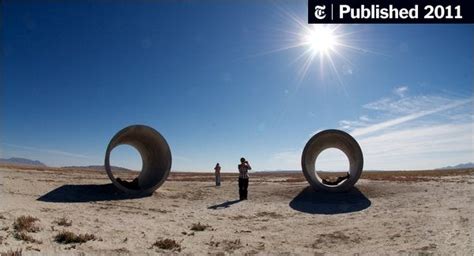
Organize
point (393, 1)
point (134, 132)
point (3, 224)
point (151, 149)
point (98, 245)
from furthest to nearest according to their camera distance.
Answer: point (151, 149)
point (134, 132)
point (393, 1)
point (3, 224)
point (98, 245)

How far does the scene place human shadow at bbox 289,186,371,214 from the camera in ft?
45.0

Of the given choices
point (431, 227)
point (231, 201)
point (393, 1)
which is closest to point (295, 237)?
point (431, 227)

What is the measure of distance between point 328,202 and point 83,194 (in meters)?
9.47

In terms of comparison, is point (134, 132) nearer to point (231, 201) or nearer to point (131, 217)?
point (231, 201)

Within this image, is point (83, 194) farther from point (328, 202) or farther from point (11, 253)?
point (328, 202)

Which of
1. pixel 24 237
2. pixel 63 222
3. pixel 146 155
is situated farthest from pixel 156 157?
pixel 24 237

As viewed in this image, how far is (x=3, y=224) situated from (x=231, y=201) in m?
8.56

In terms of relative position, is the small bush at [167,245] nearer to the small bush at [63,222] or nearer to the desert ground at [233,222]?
the desert ground at [233,222]

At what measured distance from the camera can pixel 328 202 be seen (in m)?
15.2

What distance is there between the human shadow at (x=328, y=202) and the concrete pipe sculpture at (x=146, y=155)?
231 inches

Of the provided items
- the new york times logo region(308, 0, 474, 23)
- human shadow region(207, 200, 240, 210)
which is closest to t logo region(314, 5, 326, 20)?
the new york times logo region(308, 0, 474, 23)

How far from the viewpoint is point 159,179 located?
1714 centimetres

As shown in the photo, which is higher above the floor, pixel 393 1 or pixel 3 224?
pixel 393 1

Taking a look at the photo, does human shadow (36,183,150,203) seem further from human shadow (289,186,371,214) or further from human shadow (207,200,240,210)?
human shadow (289,186,371,214)
